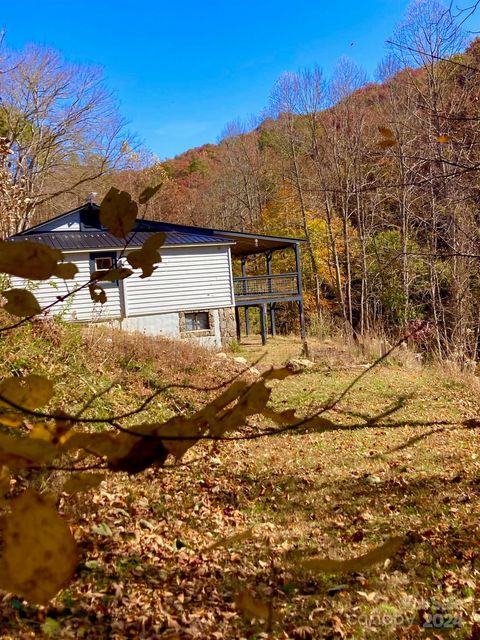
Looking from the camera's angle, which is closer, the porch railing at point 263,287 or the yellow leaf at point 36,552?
the yellow leaf at point 36,552

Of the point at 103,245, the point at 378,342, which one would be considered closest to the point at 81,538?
the point at 378,342

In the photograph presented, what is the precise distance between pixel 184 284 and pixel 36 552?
15.7m

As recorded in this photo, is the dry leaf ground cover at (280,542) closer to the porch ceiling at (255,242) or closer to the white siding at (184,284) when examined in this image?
the white siding at (184,284)

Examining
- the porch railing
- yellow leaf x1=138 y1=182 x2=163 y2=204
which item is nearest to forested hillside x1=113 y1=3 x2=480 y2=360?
the porch railing

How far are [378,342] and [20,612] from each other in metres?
11.6

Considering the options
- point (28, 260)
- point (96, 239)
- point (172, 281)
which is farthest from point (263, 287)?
point (28, 260)

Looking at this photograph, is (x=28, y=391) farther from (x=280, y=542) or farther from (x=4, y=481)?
(x=280, y=542)

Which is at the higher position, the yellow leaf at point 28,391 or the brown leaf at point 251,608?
the yellow leaf at point 28,391

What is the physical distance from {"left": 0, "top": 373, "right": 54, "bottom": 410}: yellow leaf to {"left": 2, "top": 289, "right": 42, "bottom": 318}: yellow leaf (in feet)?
0.28

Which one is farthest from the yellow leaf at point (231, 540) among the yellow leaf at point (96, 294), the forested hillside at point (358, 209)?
the forested hillside at point (358, 209)

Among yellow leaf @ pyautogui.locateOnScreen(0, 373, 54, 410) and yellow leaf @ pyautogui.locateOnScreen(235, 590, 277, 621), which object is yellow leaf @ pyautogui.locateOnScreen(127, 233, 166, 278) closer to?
yellow leaf @ pyautogui.locateOnScreen(0, 373, 54, 410)

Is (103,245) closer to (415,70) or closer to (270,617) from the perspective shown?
(415,70)

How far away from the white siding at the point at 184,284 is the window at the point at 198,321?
32 centimetres

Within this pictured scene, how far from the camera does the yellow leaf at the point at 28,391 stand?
25.6 inches
